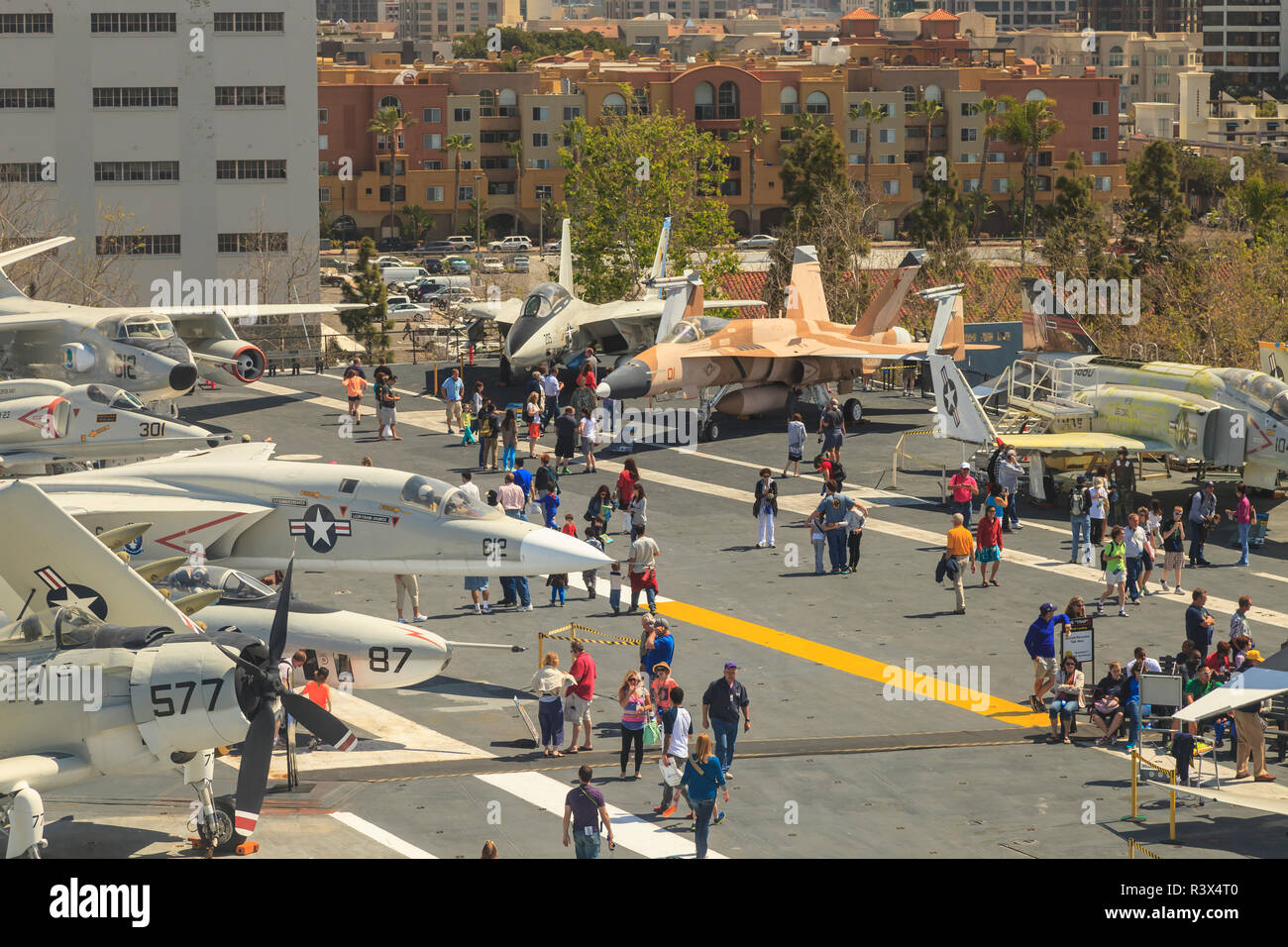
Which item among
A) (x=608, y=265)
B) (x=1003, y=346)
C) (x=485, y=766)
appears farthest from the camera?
(x=608, y=265)

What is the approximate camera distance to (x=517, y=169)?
13888 centimetres

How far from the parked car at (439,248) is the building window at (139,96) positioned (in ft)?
187

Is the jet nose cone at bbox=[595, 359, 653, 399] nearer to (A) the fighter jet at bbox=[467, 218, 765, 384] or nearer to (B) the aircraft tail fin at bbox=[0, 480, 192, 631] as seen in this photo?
(A) the fighter jet at bbox=[467, 218, 765, 384]

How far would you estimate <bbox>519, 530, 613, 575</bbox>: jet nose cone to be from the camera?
25.6m

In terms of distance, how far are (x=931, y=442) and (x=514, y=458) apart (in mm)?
11453

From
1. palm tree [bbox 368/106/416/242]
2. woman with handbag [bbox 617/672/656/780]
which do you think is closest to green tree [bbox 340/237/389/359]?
palm tree [bbox 368/106/416/242]

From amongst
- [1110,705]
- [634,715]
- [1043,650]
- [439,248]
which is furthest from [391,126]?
[634,715]

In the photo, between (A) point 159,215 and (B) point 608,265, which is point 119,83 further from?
(B) point 608,265

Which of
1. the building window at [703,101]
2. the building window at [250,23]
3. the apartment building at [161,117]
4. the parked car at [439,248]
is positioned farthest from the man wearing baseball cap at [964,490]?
the building window at [703,101]

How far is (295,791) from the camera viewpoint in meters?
20.4

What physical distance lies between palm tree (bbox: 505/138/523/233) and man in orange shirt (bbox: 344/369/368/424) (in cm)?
9502

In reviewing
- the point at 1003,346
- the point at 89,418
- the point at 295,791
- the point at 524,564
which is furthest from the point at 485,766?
the point at 1003,346

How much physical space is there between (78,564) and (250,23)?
6322cm

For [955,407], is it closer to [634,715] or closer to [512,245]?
[634,715]
